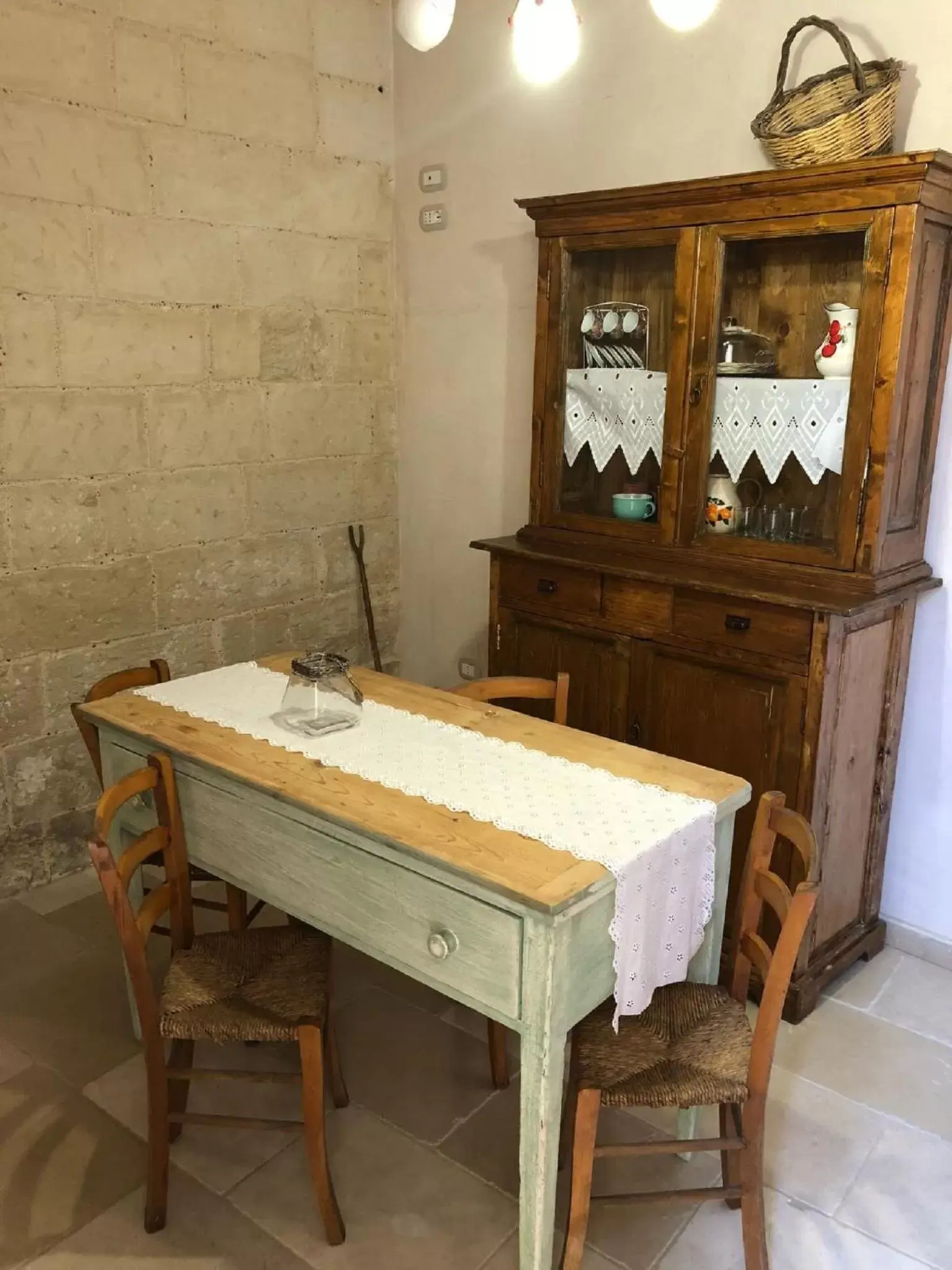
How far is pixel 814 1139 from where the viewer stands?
222cm

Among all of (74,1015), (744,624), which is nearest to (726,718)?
(744,624)

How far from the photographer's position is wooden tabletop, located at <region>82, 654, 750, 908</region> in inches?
62.8

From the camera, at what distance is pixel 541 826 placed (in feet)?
5.70

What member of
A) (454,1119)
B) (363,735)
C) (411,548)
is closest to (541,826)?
(363,735)

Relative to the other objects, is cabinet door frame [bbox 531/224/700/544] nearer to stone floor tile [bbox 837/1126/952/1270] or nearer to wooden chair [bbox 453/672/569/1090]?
wooden chair [bbox 453/672/569/1090]

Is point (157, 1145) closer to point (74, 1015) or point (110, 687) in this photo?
point (74, 1015)

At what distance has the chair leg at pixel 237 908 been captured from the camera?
241 cm

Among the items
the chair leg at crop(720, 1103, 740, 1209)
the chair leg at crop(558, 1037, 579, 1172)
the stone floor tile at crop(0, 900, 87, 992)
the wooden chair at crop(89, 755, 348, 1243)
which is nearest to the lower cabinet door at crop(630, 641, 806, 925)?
the chair leg at crop(720, 1103, 740, 1209)

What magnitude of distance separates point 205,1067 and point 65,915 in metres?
0.92

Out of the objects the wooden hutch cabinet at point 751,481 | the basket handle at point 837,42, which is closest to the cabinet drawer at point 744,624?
the wooden hutch cabinet at point 751,481

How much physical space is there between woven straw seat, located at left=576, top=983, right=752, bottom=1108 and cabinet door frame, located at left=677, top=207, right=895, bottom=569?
114 cm

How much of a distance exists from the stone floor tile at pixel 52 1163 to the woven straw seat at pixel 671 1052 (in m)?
1.02

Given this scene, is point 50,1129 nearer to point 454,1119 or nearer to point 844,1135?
point 454,1119

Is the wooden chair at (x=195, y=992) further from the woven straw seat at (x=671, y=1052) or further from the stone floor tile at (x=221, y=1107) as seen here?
the woven straw seat at (x=671, y=1052)
